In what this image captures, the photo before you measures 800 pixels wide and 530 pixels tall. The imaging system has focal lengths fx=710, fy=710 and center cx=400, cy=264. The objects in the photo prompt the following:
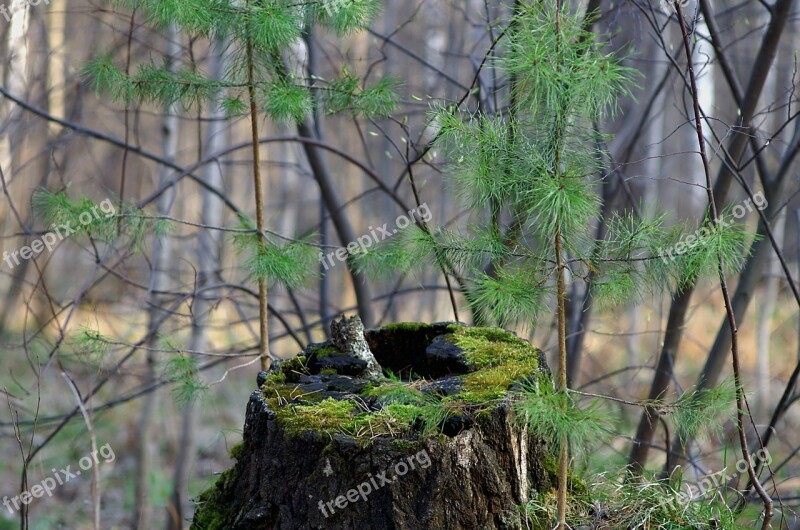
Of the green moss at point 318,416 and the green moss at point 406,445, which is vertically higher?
the green moss at point 318,416

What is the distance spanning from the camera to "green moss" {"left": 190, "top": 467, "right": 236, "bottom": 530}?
2.33 metres

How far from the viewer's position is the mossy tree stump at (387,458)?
1996mm

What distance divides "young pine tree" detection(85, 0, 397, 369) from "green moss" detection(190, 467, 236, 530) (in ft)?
2.34

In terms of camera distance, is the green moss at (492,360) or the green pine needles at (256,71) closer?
the green moss at (492,360)

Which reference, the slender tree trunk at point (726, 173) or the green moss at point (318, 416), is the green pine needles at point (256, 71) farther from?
the slender tree trunk at point (726, 173)

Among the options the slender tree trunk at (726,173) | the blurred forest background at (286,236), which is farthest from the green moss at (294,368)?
the slender tree trunk at (726,173)

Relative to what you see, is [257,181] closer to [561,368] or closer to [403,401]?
[403,401]

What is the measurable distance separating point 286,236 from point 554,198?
1.36 m

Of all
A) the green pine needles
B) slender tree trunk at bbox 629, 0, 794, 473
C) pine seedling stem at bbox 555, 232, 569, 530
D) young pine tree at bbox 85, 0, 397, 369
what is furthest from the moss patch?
the green pine needles

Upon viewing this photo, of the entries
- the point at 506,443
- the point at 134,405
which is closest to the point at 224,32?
the point at 506,443

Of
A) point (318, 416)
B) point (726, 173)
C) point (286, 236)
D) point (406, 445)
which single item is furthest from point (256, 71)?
point (726, 173)

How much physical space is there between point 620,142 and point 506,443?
137 inches

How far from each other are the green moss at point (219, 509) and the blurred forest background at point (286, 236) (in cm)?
36

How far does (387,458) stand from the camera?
1.98 m
